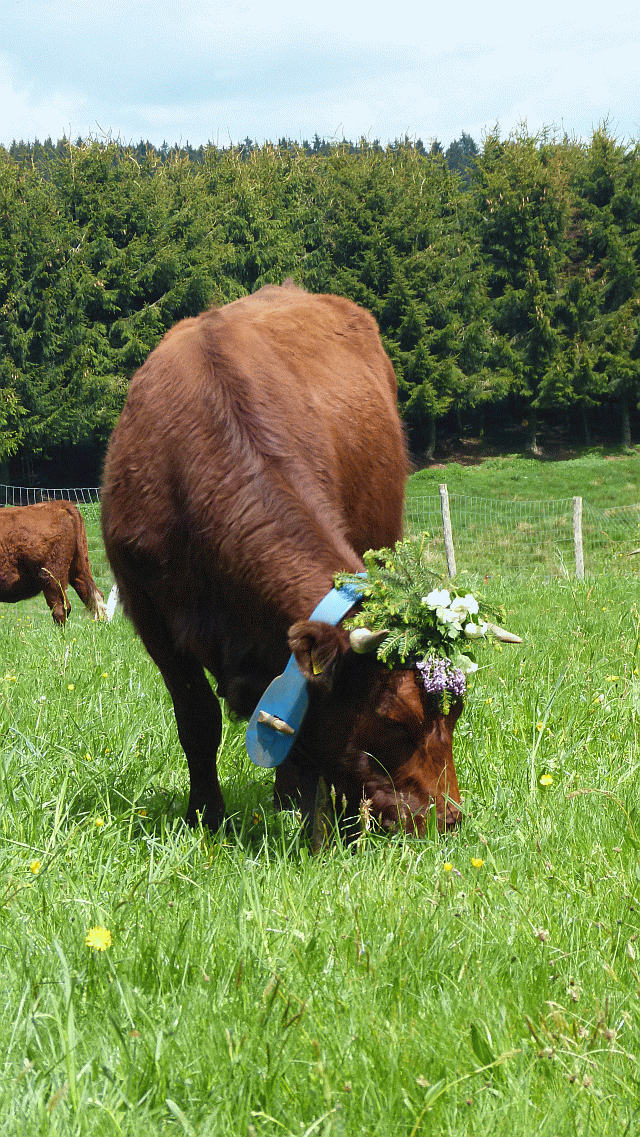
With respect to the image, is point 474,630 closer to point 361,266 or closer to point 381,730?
point 381,730

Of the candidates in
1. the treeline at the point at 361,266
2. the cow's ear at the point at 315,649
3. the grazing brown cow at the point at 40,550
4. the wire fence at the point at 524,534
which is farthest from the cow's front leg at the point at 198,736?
the treeline at the point at 361,266

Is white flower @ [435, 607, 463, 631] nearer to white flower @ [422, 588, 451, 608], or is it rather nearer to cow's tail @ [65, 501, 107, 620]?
white flower @ [422, 588, 451, 608]

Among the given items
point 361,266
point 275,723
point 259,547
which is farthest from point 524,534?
point 275,723

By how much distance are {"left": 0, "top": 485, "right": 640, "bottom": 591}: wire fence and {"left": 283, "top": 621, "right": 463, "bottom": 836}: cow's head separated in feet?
40.8

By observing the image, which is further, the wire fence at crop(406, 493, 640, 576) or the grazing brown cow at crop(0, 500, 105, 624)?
the wire fence at crop(406, 493, 640, 576)

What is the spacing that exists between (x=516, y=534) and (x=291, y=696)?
59.2 ft

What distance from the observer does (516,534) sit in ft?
67.6

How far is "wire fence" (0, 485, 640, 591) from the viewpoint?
1766 cm

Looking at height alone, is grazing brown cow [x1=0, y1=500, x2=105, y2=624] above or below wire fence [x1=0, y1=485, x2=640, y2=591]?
above

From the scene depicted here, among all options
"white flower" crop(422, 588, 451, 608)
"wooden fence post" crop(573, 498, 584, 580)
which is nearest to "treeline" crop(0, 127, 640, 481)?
"wooden fence post" crop(573, 498, 584, 580)

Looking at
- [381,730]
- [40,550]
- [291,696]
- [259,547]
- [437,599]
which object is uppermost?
[259,547]

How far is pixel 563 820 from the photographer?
10.4 ft

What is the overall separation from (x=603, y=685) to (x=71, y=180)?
2971cm

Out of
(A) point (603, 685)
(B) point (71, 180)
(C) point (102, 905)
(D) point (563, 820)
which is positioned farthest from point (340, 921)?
(B) point (71, 180)
